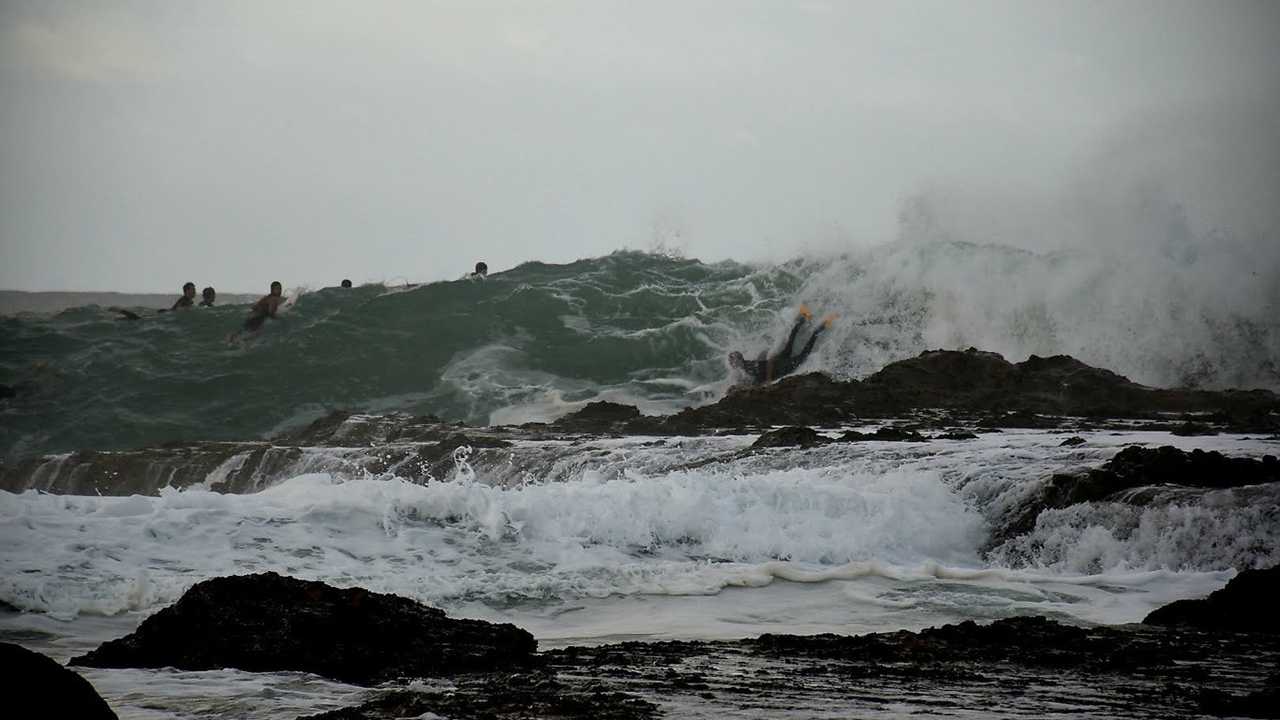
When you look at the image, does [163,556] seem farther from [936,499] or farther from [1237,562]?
[1237,562]

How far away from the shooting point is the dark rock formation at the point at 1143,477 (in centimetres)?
989

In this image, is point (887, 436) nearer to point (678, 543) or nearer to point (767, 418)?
point (767, 418)

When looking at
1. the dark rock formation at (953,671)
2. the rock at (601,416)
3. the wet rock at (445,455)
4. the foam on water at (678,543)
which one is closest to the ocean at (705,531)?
the foam on water at (678,543)

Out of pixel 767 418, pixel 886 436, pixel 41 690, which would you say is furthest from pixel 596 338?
pixel 41 690

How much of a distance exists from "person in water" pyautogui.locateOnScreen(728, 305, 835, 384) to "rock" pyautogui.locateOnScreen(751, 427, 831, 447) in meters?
10.3

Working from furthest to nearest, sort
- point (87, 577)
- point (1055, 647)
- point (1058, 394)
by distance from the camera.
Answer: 1. point (1058, 394)
2. point (87, 577)
3. point (1055, 647)

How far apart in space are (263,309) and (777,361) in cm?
1255

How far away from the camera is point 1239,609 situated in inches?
248

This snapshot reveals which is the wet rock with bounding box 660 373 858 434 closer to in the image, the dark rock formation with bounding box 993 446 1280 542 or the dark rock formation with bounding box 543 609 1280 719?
the dark rock formation with bounding box 993 446 1280 542

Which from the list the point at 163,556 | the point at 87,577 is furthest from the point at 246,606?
the point at 163,556

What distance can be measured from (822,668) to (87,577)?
4977 millimetres

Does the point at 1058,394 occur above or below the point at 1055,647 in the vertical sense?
above

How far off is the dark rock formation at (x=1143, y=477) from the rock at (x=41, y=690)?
7863 millimetres

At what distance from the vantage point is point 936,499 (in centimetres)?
1094
